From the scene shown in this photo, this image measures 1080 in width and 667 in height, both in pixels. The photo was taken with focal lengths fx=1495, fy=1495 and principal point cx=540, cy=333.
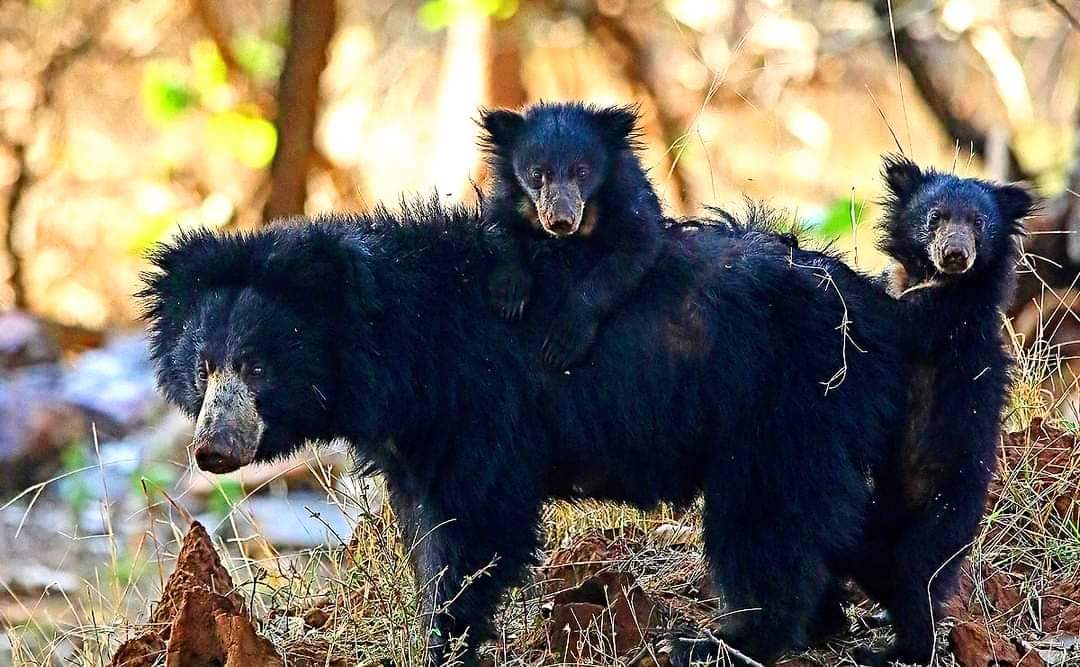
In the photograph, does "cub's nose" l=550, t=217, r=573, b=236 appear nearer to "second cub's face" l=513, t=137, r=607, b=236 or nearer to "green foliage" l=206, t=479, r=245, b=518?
"second cub's face" l=513, t=137, r=607, b=236

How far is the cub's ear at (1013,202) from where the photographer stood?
423 centimetres

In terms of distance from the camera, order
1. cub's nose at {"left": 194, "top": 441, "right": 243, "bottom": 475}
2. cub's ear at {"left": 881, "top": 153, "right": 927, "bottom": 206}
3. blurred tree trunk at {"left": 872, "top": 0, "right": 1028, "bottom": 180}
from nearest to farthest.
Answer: cub's nose at {"left": 194, "top": 441, "right": 243, "bottom": 475} < cub's ear at {"left": 881, "top": 153, "right": 927, "bottom": 206} < blurred tree trunk at {"left": 872, "top": 0, "right": 1028, "bottom": 180}

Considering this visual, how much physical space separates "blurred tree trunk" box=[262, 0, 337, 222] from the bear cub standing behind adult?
6758 mm

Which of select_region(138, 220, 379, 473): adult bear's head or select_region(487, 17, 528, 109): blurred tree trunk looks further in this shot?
select_region(487, 17, 528, 109): blurred tree trunk

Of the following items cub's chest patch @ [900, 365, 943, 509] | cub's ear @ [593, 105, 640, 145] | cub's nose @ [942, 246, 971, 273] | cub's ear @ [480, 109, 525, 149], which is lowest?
cub's chest patch @ [900, 365, 943, 509]

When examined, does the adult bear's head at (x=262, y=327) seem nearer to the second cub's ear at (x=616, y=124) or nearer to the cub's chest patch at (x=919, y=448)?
the second cub's ear at (x=616, y=124)

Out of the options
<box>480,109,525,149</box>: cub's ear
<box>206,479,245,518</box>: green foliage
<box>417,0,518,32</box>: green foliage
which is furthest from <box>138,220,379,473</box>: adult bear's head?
<box>417,0,518,32</box>: green foliage

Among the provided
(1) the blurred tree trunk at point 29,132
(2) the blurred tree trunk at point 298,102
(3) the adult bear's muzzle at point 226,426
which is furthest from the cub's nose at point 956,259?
(1) the blurred tree trunk at point 29,132

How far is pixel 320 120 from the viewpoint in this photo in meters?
12.6

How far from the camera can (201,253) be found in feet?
13.4

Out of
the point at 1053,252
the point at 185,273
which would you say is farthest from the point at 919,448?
the point at 1053,252

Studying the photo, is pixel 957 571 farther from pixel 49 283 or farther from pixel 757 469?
pixel 49 283

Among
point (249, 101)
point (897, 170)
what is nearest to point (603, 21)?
point (249, 101)

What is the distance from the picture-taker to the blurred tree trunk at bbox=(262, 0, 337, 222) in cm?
1119
